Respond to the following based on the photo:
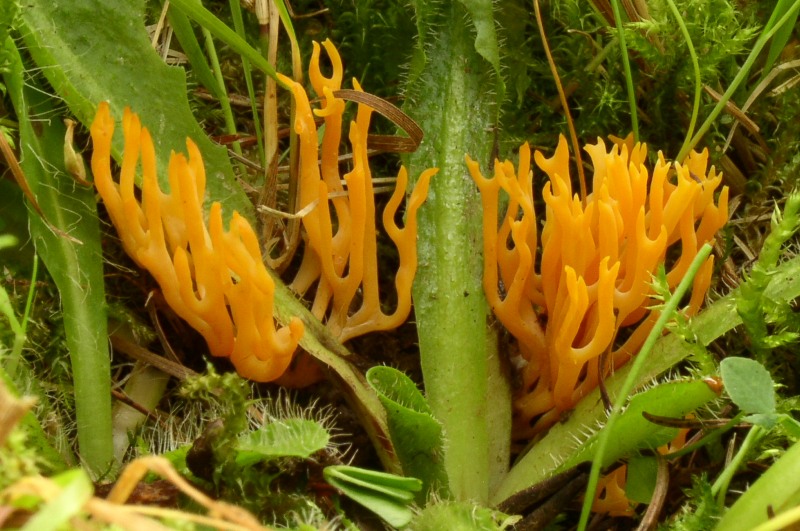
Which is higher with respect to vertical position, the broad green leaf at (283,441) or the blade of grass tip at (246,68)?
the blade of grass tip at (246,68)

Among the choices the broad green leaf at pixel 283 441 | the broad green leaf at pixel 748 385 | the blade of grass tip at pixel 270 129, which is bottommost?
the broad green leaf at pixel 283 441

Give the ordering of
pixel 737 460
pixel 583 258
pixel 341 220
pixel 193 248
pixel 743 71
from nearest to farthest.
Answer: pixel 737 460
pixel 193 248
pixel 583 258
pixel 341 220
pixel 743 71

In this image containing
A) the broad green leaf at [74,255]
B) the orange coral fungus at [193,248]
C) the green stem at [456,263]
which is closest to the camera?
the orange coral fungus at [193,248]

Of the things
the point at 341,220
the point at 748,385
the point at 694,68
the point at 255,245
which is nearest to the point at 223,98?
the point at 341,220

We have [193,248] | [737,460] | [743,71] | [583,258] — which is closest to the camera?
[737,460]

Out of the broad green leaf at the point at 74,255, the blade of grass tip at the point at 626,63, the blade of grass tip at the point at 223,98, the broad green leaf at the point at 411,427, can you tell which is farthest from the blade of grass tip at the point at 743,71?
the broad green leaf at the point at 74,255

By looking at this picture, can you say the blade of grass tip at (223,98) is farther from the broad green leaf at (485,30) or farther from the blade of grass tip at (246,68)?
the broad green leaf at (485,30)

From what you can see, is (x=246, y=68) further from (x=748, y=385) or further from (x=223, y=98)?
(x=748, y=385)
